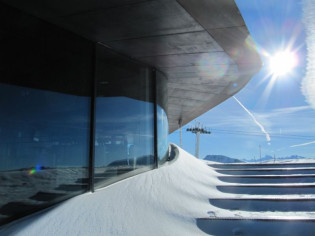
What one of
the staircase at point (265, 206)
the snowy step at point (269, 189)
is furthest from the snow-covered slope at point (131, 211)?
the snowy step at point (269, 189)

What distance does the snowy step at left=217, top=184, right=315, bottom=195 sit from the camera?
6277 mm

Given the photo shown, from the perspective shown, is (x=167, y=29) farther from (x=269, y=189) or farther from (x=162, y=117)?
(x=269, y=189)


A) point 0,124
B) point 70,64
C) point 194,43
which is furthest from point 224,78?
point 0,124

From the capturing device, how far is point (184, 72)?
7.70 metres

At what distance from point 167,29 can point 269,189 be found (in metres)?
4.32

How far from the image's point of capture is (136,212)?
14.5ft

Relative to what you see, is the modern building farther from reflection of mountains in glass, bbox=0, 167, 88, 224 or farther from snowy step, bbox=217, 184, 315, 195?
snowy step, bbox=217, 184, 315, 195

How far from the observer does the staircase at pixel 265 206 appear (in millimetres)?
4395

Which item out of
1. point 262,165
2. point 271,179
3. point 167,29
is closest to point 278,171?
point 271,179

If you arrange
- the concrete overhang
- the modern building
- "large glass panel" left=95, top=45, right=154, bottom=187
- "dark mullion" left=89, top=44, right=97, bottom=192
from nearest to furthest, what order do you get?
the modern building, the concrete overhang, "dark mullion" left=89, top=44, right=97, bottom=192, "large glass panel" left=95, top=45, right=154, bottom=187

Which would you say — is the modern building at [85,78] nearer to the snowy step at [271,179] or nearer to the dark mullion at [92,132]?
the dark mullion at [92,132]

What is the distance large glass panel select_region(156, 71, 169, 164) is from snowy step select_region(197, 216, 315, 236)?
2.88m

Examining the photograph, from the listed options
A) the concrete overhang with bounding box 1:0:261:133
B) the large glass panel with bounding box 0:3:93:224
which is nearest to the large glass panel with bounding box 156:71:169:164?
the concrete overhang with bounding box 1:0:261:133

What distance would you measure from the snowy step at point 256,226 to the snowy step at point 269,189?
6.19 ft
